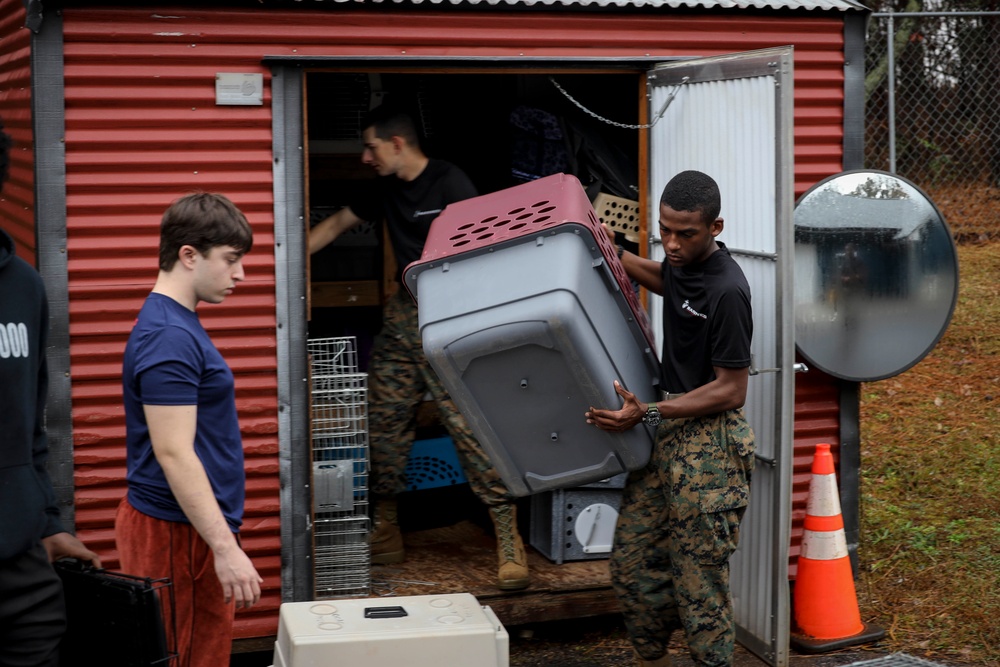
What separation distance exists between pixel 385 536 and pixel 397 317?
1151 millimetres

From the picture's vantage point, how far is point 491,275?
420 centimetres

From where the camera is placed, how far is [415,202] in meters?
5.96

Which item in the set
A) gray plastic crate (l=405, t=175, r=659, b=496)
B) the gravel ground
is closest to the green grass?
the gravel ground

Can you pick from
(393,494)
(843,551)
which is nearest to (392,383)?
(393,494)

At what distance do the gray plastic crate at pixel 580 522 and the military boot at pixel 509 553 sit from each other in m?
0.23

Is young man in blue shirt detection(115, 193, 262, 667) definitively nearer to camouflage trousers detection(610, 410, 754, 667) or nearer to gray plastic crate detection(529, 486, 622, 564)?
camouflage trousers detection(610, 410, 754, 667)

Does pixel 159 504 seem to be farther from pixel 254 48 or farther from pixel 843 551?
pixel 843 551

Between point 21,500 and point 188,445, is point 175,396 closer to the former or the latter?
point 188,445

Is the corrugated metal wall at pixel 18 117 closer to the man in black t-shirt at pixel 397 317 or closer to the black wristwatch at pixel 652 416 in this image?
the man in black t-shirt at pixel 397 317

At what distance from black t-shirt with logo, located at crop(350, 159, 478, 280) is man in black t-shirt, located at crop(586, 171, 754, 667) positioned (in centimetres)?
166

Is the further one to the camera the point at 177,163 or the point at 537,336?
the point at 177,163

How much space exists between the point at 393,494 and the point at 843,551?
229 cm

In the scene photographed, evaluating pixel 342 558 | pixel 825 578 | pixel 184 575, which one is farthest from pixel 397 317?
pixel 184 575

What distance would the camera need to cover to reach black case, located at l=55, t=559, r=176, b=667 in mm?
2902
